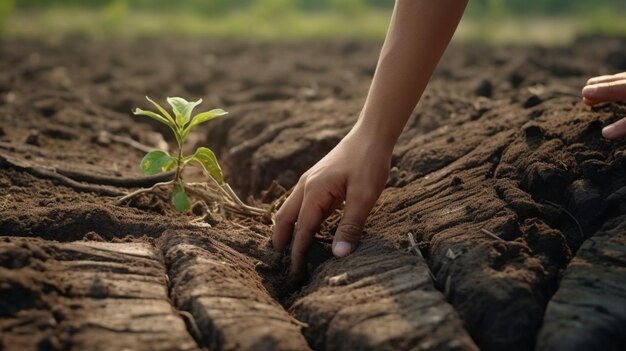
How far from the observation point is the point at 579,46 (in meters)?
7.71

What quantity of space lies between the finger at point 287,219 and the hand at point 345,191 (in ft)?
0.11

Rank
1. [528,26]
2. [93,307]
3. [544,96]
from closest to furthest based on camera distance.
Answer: [93,307] → [544,96] → [528,26]

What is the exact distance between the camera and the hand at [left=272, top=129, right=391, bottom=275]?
233cm

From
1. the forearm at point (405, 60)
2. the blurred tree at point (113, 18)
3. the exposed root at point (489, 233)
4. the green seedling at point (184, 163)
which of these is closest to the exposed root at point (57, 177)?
the green seedling at point (184, 163)

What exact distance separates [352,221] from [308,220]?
149mm

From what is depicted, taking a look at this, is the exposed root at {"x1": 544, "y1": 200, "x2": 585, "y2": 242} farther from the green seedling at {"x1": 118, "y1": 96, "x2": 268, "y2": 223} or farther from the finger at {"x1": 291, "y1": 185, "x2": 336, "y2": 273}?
the green seedling at {"x1": 118, "y1": 96, "x2": 268, "y2": 223}

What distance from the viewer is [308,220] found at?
93.7 inches

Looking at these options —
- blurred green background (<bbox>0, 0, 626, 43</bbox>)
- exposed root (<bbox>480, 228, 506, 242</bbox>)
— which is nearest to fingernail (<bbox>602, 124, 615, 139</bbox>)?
exposed root (<bbox>480, 228, 506, 242</bbox>)

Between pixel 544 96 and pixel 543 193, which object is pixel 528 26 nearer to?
pixel 544 96

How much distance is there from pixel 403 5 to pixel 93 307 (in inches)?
52.5

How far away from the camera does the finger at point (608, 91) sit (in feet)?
8.79

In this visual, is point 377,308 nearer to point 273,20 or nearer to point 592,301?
point 592,301

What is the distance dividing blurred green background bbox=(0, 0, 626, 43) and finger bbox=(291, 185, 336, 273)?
7096 mm

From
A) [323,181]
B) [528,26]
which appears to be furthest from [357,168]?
[528,26]
